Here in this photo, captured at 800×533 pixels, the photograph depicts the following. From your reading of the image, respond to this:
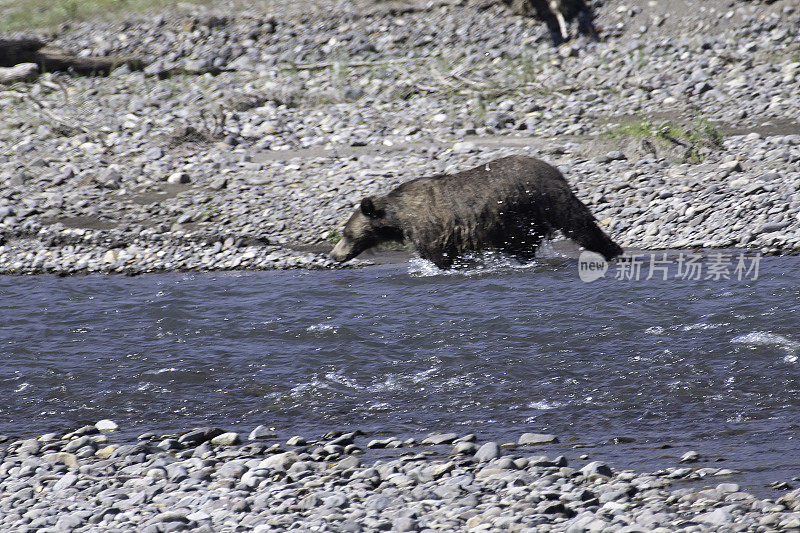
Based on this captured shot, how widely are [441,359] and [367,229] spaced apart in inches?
111

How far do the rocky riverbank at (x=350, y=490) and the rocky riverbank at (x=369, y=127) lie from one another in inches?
180

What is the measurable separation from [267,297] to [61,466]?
11.7 feet

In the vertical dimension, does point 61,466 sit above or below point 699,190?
below

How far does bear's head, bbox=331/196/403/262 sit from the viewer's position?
910 centimetres

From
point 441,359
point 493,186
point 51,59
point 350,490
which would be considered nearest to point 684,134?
point 493,186

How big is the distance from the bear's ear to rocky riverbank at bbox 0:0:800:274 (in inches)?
36.3

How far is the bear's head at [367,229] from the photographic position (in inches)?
358

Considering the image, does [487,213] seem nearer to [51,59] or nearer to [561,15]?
[561,15]

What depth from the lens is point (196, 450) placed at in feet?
16.6

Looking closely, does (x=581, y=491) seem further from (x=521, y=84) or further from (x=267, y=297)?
(x=521, y=84)

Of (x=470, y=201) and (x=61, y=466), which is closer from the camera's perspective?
(x=61, y=466)

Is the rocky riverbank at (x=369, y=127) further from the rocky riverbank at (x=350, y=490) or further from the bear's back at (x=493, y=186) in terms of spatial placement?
the rocky riverbank at (x=350, y=490)

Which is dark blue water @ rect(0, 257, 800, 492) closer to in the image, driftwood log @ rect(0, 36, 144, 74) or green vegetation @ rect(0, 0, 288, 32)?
driftwood log @ rect(0, 36, 144, 74)

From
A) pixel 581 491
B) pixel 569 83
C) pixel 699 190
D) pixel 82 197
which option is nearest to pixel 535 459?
pixel 581 491
